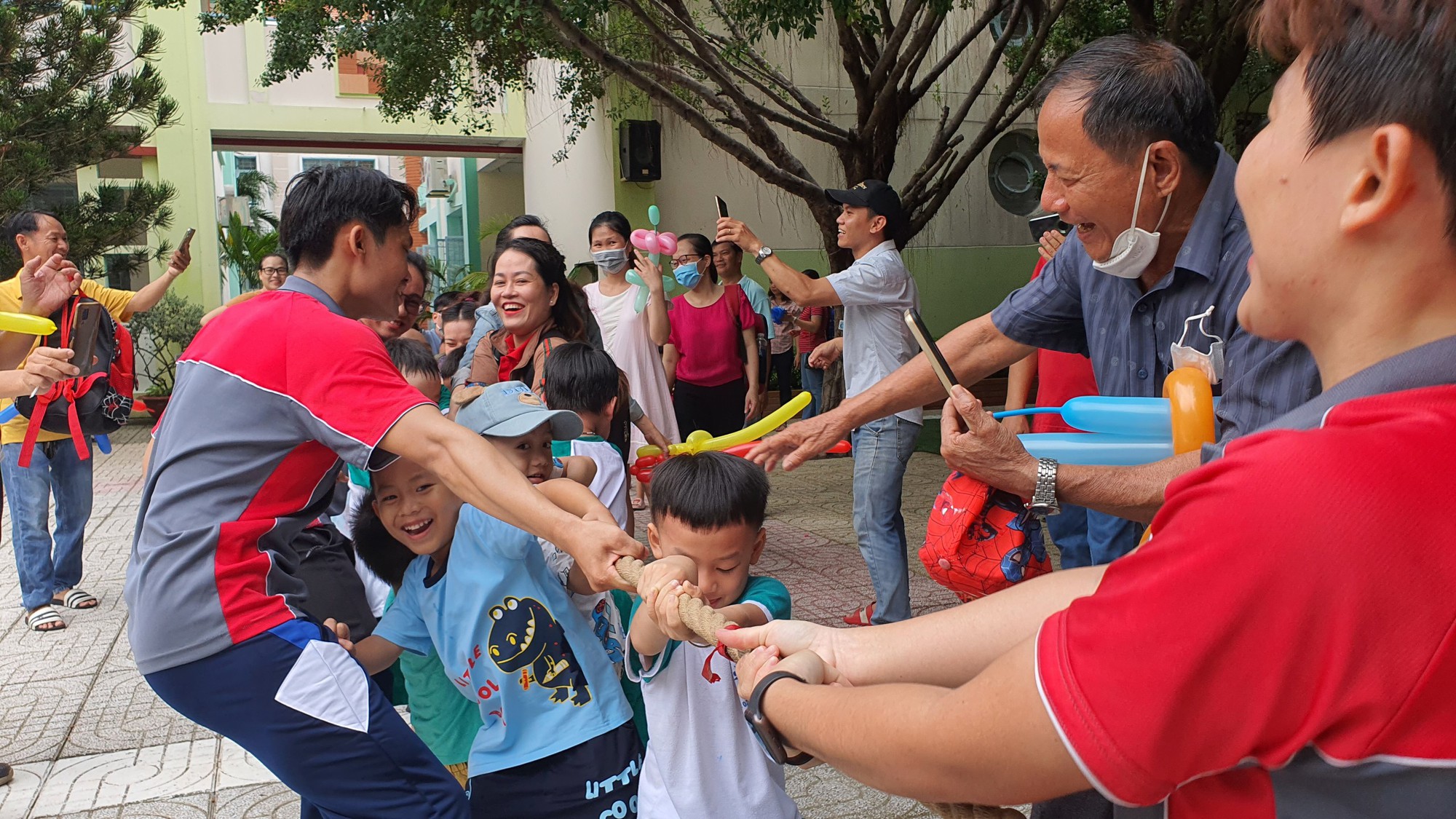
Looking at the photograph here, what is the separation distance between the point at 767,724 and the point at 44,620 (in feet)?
17.7

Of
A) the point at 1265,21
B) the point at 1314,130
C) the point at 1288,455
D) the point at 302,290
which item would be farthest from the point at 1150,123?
the point at 302,290

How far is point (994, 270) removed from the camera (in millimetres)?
14484

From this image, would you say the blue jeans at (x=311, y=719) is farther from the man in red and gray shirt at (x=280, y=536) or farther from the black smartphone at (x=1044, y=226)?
the black smartphone at (x=1044, y=226)

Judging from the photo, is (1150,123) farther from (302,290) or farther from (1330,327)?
(302,290)

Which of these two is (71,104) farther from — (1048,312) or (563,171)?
(1048,312)

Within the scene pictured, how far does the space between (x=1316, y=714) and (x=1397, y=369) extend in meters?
0.28

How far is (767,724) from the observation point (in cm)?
118

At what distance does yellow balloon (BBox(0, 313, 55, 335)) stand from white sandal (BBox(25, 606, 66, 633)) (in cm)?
273

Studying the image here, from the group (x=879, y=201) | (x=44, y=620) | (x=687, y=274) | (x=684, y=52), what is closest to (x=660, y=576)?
(x=879, y=201)

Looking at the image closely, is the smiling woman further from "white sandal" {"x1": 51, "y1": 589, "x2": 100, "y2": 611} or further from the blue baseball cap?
"white sandal" {"x1": 51, "y1": 589, "x2": 100, "y2": 611}

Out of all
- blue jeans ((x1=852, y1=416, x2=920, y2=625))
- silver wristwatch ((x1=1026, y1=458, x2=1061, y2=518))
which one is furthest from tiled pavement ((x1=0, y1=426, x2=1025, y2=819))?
silver wristwatch ((x1=1026, y1=458, x2=1061, y2=518))

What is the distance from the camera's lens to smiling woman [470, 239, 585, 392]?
4.22 m

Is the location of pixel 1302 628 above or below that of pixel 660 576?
above

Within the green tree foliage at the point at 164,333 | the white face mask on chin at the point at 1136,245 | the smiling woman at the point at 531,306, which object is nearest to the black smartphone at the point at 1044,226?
the smiling woman at the point at 531,306
